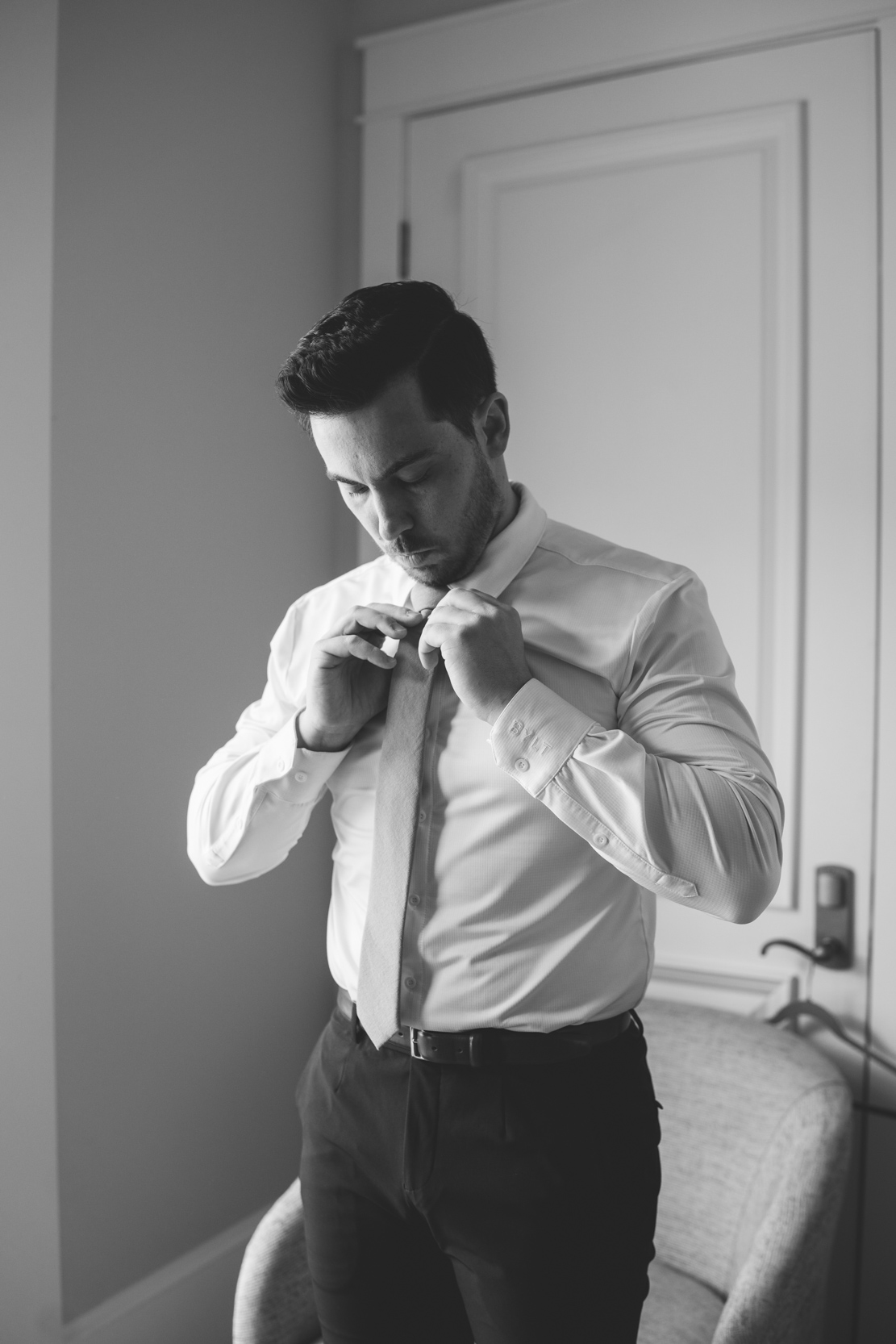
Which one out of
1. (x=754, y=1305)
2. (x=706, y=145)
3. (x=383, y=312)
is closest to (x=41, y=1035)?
(x=754, y=1305)

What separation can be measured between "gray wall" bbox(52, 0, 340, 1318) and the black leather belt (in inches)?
34.3

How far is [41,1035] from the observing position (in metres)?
1.84

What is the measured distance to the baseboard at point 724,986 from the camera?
2193mm

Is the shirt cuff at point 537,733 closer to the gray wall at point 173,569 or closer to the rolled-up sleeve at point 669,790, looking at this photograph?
the rolled-up sleeve at point 669,790

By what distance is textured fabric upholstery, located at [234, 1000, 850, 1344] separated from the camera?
1647 mm

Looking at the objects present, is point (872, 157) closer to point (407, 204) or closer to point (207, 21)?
point (407, 204)

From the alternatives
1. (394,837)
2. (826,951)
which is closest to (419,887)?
(394,837)

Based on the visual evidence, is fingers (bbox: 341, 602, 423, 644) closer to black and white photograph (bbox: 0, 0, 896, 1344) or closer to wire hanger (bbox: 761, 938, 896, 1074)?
black and white photograph (bbox: 0, 0, 896, 1344)

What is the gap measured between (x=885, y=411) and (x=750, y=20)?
809mm

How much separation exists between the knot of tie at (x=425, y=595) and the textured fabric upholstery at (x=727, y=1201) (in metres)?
1.02

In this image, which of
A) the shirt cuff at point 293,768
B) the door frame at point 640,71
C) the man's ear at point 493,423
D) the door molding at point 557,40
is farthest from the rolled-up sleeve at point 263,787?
the door molding at point 557,40

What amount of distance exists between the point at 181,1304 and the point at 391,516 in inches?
66.1

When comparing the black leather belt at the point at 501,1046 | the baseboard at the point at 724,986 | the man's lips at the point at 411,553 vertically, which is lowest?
the baseboard at the point at 724,986

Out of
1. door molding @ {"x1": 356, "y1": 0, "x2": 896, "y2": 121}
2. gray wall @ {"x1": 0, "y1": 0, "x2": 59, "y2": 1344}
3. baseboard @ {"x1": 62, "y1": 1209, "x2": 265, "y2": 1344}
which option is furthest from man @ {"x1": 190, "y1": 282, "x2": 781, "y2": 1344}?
door molding @ {"x1": 356, "y1": 0, "x2": 896, "y2": 121}
